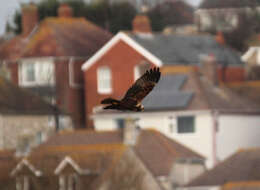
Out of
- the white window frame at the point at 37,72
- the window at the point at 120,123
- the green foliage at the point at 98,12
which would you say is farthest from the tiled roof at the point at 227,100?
the green foliage at the point at 98,12

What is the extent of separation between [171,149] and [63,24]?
20.2 m


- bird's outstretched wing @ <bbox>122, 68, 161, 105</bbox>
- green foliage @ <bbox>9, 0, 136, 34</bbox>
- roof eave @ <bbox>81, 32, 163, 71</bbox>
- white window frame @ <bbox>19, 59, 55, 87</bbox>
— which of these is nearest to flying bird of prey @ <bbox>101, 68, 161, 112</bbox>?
bird's outstretched wing @ <bbox>122, 68, 161, 105</bbox>

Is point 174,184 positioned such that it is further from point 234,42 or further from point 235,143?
point 234,42

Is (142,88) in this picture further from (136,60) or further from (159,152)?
(136,60)

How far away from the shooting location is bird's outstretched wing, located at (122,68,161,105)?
2078 centimetres

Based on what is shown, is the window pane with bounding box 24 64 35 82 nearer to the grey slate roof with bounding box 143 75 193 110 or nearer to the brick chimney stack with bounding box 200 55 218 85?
the grey slate roof with bounding box 143 75 193 110

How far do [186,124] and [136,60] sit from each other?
6.85 m

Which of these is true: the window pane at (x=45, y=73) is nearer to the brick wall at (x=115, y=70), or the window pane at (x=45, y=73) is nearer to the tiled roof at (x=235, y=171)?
the brick wall at (x=115, y=70)

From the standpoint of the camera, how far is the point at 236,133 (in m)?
67.8

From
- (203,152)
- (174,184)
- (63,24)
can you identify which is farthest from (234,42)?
(174,184)

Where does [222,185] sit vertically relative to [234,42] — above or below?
below

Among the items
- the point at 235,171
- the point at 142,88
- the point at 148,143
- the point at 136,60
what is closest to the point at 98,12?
the point at 136,60

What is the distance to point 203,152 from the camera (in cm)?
6638

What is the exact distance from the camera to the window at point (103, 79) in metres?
74.4
